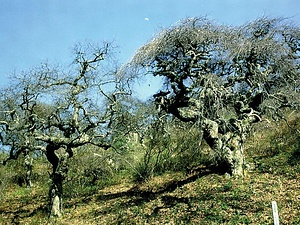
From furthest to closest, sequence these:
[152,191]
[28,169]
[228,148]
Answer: [28,169] → [152,191] → [228,148]

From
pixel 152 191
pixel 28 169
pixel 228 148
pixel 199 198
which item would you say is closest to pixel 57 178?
pixel 152 191

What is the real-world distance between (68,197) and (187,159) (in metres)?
6.85

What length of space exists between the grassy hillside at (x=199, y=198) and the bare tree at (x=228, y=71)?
1.46 meters

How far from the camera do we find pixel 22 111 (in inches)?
601

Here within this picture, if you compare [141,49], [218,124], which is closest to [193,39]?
[141,49]

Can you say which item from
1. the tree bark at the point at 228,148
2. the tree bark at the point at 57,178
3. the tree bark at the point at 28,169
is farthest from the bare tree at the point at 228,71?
the tree bark at the point at 28,169

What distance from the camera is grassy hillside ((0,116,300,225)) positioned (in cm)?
1036

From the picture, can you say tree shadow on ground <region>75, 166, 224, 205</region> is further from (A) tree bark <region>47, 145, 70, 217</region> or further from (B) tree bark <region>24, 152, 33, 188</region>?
(B) tree bark <region>24, 152, 33, 188</region>

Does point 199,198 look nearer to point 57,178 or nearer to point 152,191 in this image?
point 152,191

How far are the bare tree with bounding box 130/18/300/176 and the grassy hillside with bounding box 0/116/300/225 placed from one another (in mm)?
1465

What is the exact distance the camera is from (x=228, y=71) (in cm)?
1382

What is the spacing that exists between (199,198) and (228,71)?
5.29 meters

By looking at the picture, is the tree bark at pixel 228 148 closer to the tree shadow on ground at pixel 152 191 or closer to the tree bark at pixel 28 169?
the tree shadow on ground at pixel 152 191

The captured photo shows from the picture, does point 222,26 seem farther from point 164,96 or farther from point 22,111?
point 22,111
